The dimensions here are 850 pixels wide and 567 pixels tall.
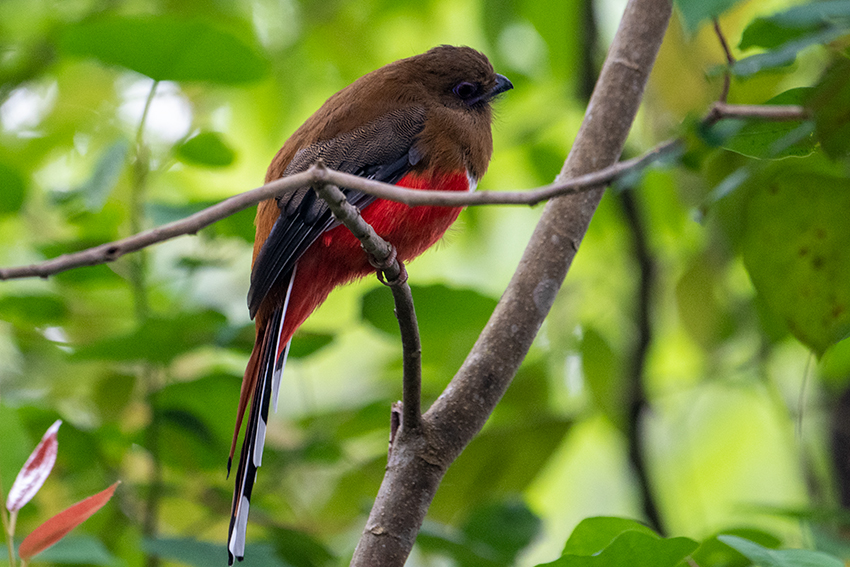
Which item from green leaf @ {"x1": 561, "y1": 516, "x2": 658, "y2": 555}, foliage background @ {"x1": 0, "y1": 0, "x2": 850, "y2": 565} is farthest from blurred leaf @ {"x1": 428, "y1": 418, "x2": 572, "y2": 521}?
green leaf @ {"x1": 561, "y1": 516, "x2": 658, "y2": 555}

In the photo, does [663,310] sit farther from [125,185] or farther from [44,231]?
[44,231]

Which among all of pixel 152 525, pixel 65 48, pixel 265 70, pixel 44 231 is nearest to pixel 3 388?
pixel 44 231

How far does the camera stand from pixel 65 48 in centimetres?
184

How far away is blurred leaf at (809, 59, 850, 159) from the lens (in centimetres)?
→ 69

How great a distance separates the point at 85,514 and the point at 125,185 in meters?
1.98

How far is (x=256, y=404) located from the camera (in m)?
1.57

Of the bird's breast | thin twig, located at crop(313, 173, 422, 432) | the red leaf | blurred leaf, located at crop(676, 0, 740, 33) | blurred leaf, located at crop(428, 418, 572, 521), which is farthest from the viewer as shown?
blurred leaf, located at crop(428, 418, 572, 521)

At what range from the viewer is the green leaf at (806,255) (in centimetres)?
95

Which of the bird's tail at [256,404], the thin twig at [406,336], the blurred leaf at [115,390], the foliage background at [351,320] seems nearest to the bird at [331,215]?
the bird's tail at [256,404]

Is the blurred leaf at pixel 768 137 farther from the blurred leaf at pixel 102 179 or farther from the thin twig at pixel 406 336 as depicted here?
the blurred leaf at pixel 102 179

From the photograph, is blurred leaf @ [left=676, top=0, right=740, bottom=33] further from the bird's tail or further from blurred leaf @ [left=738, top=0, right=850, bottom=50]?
the bird's tail

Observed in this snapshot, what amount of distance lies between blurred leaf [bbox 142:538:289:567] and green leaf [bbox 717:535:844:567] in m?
0.95

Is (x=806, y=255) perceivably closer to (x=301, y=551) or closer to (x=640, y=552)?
(x=640, y=552)

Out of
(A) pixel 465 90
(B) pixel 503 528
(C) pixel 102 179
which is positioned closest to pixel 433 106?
(A) pixel 465 90
